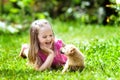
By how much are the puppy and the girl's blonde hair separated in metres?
0.51

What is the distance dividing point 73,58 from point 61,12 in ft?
30.1

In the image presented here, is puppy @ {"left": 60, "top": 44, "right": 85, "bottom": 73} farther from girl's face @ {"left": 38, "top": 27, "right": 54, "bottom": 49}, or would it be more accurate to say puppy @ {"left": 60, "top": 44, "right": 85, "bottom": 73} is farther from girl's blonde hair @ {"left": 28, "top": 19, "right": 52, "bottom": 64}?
girl's blonde hair @ {"left": 28, "top": 19, "right": 52, "bottom": 64}

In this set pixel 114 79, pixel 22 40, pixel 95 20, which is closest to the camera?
pixel 114 79

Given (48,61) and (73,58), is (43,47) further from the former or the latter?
(73,58)

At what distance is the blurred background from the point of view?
41.9 feet

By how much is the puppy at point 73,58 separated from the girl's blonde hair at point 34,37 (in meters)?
0.51

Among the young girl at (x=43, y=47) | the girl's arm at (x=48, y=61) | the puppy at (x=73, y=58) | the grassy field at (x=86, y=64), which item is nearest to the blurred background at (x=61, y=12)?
the grassy field at (x=86, y=64)

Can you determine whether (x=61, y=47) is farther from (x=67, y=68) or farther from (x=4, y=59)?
(x=4, y=59)

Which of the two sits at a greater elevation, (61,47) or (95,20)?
(61,47)

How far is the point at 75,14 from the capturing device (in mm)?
14656

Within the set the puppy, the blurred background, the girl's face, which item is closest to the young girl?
the girl's face

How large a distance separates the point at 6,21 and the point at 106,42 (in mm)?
5123

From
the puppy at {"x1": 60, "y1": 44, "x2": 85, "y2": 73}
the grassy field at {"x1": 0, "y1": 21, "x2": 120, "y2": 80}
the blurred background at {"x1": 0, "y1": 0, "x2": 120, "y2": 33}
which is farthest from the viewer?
the blurred background at {"x1": 0, "y1": 0, "x2": 120, "y2": 33}

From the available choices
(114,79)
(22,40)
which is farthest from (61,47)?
(22,40)
